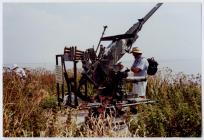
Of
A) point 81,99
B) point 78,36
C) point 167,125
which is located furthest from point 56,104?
point 167,125

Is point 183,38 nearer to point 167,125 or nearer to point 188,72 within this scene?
point 188,72

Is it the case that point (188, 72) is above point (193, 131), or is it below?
above

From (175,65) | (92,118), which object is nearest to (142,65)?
(175,65)

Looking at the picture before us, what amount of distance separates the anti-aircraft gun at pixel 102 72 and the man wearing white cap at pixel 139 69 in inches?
2.3

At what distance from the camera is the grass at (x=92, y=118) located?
6.27m

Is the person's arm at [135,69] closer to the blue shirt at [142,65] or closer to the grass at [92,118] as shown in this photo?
the blue shirt at [142,65]

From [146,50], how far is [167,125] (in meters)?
0.74

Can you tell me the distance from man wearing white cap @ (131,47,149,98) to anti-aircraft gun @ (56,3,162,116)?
0.06 meters

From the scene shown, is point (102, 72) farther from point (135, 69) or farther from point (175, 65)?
point (175, 65)

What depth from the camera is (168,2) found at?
20.5 feet

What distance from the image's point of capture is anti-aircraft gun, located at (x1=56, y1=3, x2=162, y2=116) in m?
6.33

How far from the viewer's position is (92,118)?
20.9 ft

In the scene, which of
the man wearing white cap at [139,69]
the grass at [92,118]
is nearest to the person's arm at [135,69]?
the man wearing white cap at [139,69]

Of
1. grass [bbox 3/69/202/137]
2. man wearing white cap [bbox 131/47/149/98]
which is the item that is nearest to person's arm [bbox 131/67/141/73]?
man wearing white cap [bbox 131/47/149/98]
